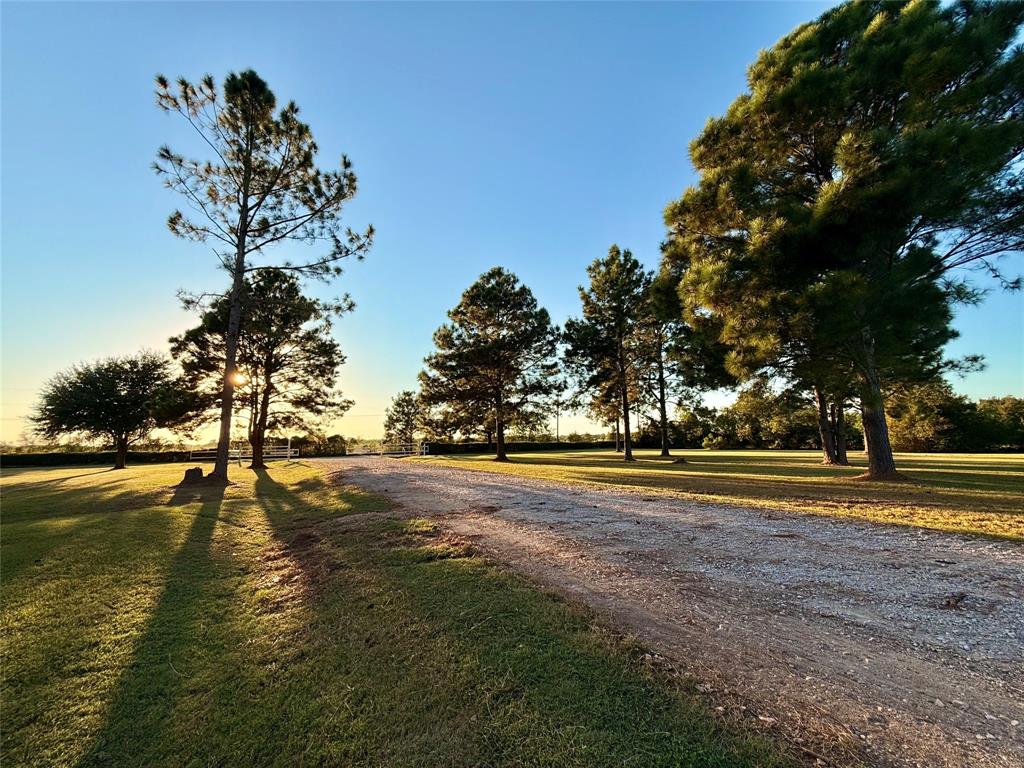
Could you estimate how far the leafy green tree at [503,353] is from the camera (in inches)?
1014

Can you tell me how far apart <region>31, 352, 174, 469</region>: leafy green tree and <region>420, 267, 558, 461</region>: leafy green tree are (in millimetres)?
15904

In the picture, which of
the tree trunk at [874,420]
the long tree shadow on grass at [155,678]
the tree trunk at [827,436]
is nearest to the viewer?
the long tree shadow on grass at [155,678]

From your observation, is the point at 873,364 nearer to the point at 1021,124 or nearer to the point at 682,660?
the point at 1021,124

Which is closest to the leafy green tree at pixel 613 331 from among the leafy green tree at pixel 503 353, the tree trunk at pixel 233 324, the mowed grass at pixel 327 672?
the leafy green tree at pixel 503 353

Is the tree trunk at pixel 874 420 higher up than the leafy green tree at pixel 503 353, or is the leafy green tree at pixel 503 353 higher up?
the leafy green tree at pixel 503 353

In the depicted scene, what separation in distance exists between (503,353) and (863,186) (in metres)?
Result: 18.7

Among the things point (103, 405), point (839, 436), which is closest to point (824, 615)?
point (839, 436)

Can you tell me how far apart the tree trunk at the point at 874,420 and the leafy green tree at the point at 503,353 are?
17139mm

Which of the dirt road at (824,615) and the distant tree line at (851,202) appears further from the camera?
the distant tree line at (851,202)

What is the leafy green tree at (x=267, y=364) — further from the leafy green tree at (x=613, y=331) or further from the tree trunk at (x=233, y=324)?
the leafy green tree at (x=613, y=331)

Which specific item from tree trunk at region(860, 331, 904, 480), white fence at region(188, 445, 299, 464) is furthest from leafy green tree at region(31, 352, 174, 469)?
tree trunk at region(860, 331, 904, 480)

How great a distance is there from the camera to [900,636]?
107 inches

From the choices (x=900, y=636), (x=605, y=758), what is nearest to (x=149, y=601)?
(x=605, y=758)

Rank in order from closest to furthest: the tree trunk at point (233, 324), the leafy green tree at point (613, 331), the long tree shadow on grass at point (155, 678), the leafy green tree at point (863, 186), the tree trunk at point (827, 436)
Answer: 1. the long tree shadow on grass at point (155, 678)
2. the leafy green tree at point (863, 186)
3. the tree trunk at point (233, 324)
4. the tree trunk at point (827, 436)
5. the leafy green tree at point (613, 331)
